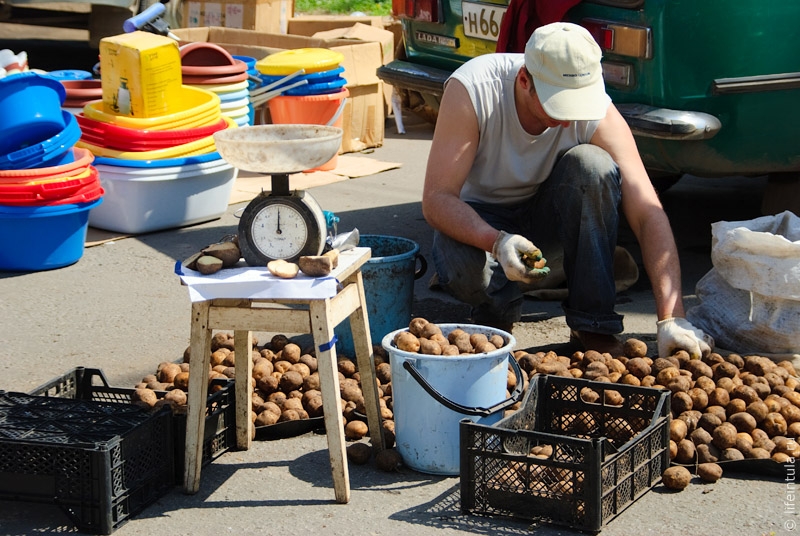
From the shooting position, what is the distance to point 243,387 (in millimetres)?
3600

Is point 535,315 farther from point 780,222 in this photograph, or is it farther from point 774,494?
point 774,494

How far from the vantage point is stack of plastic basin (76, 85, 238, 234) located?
19.9 feet

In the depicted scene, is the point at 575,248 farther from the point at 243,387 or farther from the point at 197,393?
the point at 197,393

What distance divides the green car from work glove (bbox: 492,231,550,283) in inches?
48.6

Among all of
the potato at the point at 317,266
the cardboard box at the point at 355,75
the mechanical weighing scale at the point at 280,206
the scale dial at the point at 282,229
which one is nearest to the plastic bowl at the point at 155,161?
the cardboard box at the point at 355,75

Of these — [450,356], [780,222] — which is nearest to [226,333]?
[450,356]

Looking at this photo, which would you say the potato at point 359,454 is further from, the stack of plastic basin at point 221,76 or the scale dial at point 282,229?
the stack of plastic basin at point 221,76

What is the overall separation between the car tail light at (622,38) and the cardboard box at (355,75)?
3466 millimetres

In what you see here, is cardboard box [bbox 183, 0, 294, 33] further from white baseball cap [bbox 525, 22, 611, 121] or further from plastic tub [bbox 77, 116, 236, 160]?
white baseball cap [bbox 525, 22, 611, 121]

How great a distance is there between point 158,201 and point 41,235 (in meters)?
0.85

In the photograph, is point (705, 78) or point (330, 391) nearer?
point (330, 391)

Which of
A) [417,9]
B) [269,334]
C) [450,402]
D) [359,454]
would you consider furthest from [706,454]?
[417,9]

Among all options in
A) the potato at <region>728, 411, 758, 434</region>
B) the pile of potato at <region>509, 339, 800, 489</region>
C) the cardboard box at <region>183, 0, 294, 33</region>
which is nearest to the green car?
the pile of potato at <region>509, 339, 800, 489</region>

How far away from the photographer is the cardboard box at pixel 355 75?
8.18m
